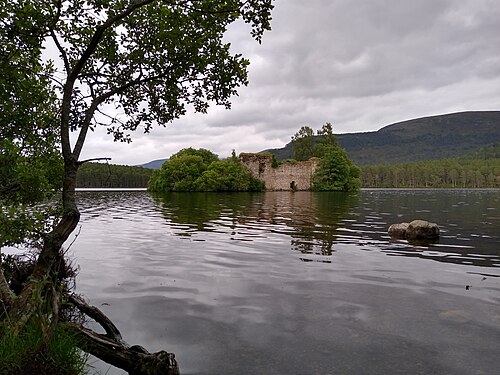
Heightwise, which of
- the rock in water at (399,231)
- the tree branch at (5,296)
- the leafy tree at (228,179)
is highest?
the leafy tree at (228,179)

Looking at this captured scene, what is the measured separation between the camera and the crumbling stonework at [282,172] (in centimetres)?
10256

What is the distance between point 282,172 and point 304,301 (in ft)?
308

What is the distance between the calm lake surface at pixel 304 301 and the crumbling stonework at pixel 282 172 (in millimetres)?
83282

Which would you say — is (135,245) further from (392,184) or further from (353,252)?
(392,184)

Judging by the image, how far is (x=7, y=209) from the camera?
5668 mm

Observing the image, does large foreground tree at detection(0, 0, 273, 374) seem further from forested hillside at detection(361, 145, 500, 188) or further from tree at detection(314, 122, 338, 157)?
forested hillside at detection(361, 145, 500, 188)

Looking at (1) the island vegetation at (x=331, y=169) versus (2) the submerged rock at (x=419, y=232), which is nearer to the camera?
(2) the submerged rock at (x=419, y=232)

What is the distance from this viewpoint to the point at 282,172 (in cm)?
10288

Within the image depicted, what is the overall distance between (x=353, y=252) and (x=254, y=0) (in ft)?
38.8

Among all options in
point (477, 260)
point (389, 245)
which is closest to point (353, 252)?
point (389, 245)

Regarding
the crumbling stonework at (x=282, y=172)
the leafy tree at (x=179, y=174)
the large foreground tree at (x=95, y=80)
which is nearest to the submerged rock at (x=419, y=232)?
the large foreground tree at (x=95, y=80)

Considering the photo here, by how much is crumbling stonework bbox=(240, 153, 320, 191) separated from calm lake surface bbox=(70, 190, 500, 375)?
8328 cm

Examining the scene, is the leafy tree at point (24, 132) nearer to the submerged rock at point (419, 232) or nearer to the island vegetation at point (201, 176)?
the submerged rock at point (419, 232)

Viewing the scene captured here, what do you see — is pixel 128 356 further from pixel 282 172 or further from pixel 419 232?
pixel 282 172
